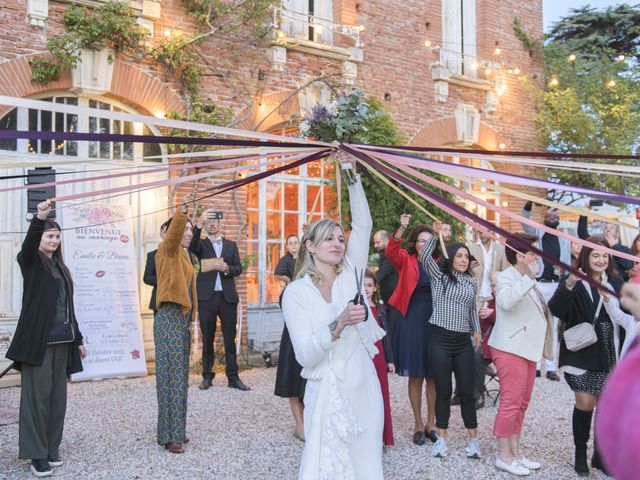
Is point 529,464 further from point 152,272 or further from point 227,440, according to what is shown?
point 152,272

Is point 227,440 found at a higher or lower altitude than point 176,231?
lower

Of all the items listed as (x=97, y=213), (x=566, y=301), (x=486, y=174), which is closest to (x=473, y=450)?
(x=566, y=301)

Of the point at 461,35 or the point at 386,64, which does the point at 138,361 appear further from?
the point at 461,35

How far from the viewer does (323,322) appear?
3275 millimetres

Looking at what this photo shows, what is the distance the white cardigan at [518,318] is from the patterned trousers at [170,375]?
→ 2.55 metres

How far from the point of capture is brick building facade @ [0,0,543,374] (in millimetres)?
8028

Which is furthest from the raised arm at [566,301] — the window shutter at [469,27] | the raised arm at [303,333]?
the window shutter at [469,27]

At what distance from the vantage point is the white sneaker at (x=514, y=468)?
15.4ft

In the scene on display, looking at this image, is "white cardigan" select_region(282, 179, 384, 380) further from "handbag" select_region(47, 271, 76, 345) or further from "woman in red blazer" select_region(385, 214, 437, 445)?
"handbag" select_region(47, 271, 76, 345)

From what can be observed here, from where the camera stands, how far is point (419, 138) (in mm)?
11430

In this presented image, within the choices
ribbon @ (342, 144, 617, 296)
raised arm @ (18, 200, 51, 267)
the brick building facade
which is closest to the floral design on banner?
the brick building facade

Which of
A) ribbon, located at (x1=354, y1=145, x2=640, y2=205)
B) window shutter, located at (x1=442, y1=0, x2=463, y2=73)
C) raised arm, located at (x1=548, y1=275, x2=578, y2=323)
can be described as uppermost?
window shutter, located at (x1=442, y1=0, x2=463, y2=73)

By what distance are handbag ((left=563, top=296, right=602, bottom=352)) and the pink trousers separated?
0.35m

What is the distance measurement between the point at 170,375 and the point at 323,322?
7.94 ft
